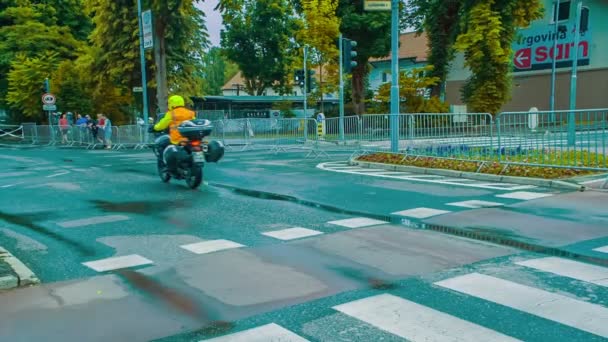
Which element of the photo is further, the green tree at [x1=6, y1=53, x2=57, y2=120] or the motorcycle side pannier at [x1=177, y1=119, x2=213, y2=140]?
the green tree at [x1=6, y1=53, x2=57, y2=120]

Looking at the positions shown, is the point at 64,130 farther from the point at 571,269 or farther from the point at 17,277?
the point at 571,269

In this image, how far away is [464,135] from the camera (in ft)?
43.3

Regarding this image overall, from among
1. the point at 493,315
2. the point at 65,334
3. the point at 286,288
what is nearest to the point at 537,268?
the point at 493,315

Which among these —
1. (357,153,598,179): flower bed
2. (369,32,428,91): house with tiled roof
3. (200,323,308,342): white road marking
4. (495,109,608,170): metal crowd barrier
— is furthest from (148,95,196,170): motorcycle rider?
(369,32,428,91): house with tiled roof

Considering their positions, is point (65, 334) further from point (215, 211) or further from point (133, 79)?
point (133, 79)

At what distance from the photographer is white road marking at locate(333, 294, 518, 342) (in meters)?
3.76

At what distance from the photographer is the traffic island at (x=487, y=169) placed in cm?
1076

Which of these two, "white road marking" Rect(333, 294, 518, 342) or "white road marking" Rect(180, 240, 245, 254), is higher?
"white road marking" Rect(180, 240, 245, 254)

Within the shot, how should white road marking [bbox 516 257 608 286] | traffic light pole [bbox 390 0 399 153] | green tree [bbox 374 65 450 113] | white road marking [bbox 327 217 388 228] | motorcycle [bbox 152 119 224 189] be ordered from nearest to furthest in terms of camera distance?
white road marking [bbox 516 257 608 286], white road marking [bbox 327 217 388 228], motorcycle [bbox 152 119 224 189], traffic light pole [bbox 390 0 399 153], green tree [bbox 374 65 450 113]

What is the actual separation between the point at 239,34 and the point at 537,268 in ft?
174

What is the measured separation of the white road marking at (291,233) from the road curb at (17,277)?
2.69m

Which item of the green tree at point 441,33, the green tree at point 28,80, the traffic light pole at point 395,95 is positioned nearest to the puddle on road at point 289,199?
the traffic light pole at point 395,95

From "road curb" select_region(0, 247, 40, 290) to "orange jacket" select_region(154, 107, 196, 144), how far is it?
5773 millimetres

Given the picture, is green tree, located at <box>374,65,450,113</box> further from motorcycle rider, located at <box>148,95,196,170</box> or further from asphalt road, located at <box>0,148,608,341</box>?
motorcycle rider, located at <box>148,95,196,170</box>
